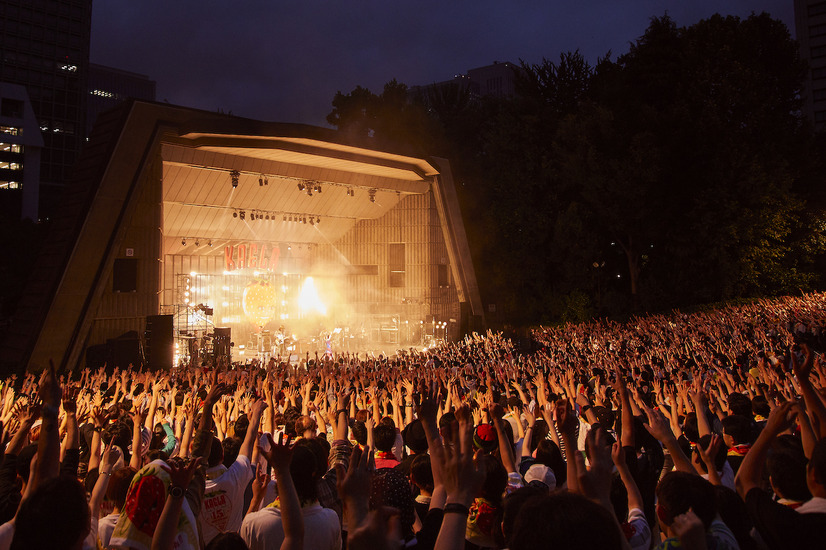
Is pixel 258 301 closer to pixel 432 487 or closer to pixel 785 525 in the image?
pixel 432 487

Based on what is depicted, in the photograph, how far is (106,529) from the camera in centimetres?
279

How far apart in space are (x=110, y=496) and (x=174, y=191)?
18.5m

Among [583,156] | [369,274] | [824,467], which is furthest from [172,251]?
[824,467]

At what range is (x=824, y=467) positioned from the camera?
2.49 metres

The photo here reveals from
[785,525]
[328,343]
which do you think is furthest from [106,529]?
[328,343]

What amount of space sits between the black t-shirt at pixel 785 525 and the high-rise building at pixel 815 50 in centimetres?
6976

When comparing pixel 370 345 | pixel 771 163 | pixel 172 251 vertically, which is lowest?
pixel 370 345

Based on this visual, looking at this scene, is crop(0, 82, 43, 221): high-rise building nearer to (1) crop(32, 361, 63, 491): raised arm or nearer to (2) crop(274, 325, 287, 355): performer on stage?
(2) crop(274, 325, 287, 355): performer on stage

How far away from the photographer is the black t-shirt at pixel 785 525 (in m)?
2.31

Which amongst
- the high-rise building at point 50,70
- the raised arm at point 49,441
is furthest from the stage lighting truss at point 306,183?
the high-rise building at point 50,70

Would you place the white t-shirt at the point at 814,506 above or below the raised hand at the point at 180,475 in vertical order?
below

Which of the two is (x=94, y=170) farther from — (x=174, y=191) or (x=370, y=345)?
(x=370, y=345)

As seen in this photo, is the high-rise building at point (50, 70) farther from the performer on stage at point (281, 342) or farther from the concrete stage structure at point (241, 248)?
the performer on stage at point (281, 342)

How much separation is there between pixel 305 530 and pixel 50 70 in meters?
83.0
